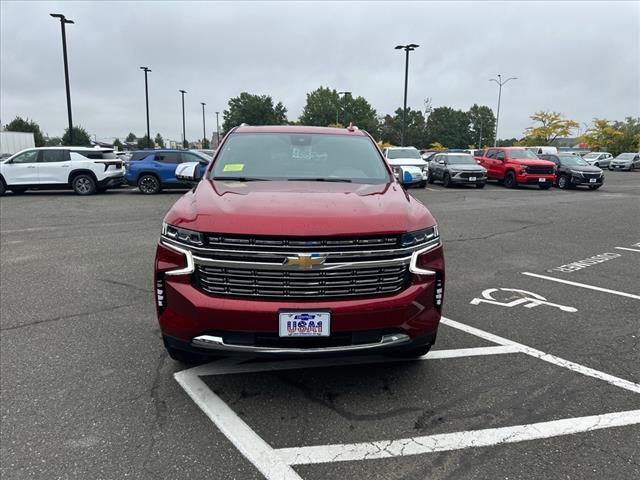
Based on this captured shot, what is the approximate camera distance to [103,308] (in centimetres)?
496

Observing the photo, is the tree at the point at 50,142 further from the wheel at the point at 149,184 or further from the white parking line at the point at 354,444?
the white parking line at the point at 354,444

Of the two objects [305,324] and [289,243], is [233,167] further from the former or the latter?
[305,324]

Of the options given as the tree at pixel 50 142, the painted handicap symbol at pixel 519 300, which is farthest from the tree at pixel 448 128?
the painted handicap symbol at pixel 519 300

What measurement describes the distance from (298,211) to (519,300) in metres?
3.46

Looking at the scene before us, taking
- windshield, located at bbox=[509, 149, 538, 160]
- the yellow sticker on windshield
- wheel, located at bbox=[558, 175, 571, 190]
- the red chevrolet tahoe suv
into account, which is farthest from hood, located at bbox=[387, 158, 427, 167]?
the red chevrolet tahoe suv

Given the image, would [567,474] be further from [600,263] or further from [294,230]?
[600,263]

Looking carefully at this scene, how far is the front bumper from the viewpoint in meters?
2.82

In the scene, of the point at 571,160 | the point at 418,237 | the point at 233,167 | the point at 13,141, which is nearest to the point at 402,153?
the point at 571,160

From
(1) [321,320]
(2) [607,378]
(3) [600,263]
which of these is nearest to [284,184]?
(1) [321,320]

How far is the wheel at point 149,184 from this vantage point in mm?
17781

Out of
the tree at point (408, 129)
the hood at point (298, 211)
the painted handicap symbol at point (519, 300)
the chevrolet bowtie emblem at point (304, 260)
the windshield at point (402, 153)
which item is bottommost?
the painted handicap symbol at point (519, 300)

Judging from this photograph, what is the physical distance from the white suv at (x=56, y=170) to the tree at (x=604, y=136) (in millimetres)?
61161

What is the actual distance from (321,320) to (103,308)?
10.3 feet

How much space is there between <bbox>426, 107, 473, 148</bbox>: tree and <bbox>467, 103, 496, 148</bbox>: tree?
6.93 feet
